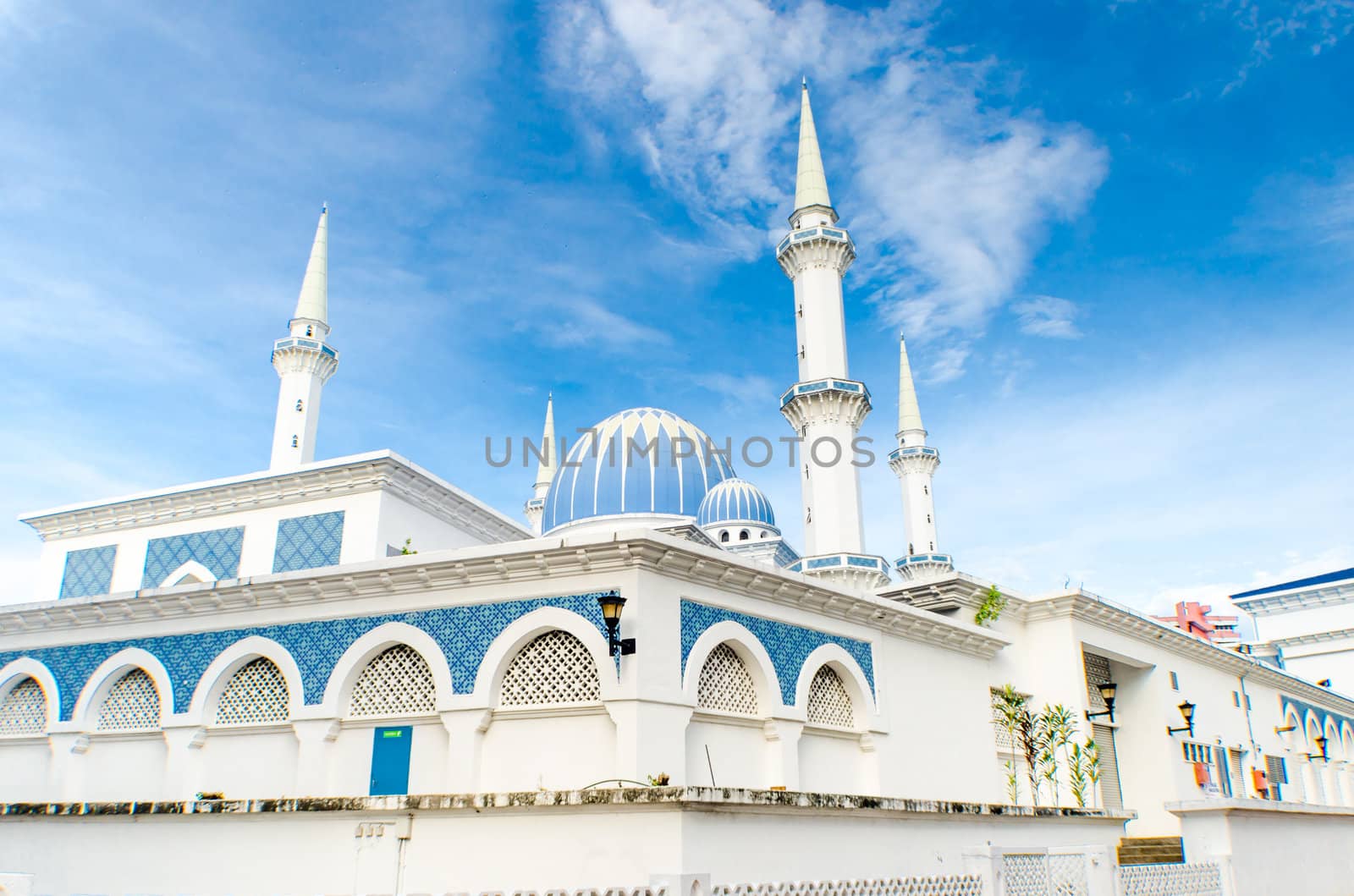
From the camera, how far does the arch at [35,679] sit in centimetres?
1326

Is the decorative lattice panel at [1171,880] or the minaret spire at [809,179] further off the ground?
the minaret spire at [809,179]

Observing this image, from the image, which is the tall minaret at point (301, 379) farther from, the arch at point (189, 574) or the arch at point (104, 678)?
the arch at point (104, 678)

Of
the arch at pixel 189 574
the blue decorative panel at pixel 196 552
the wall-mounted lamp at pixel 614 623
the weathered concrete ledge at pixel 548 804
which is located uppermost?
the blue decorative panel at pixel 196 552

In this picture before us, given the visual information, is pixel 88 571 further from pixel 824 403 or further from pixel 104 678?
pixel 824 403

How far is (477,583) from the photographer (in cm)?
1112

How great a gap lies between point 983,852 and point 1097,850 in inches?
65.7

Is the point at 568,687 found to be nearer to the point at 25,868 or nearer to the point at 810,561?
the point at 25,868

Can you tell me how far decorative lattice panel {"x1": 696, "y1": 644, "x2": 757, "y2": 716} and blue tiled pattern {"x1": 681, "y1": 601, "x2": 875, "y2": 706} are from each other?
0.36 m

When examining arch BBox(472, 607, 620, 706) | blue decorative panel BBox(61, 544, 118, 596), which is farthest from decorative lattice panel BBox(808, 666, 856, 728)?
blue decorative panel BBox(61, 544, 118, 596)

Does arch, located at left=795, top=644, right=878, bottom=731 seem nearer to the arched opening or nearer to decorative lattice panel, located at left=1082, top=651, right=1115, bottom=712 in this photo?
the arched opening

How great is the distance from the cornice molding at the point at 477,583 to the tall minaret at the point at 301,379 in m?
11.9

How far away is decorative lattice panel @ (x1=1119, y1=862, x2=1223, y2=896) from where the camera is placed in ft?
29.3

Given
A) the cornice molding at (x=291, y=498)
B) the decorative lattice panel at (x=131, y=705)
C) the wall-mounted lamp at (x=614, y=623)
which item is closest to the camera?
the wall-mounted lamp at (x=614, y=623)

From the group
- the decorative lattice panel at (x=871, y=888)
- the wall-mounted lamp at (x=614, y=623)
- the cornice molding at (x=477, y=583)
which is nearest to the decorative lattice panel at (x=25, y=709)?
the cornice molding at (x=477, y=583)
